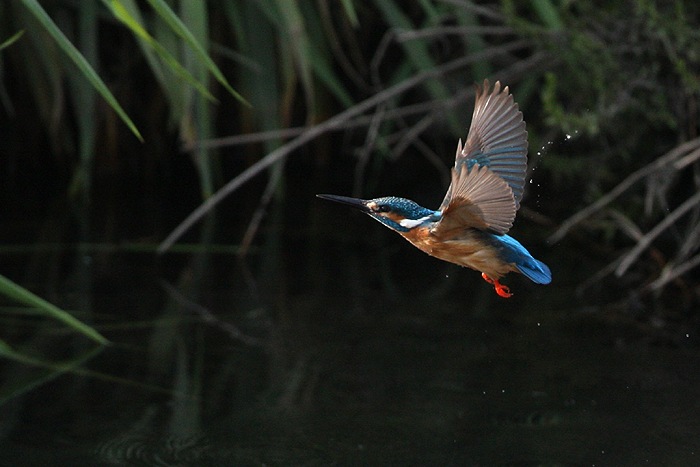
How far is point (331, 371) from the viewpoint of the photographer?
8.87ft

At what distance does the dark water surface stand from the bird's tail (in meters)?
0.73

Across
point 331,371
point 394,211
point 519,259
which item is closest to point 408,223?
point 394,211

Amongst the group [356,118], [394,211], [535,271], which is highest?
[394,211]

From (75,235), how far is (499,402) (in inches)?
75.7

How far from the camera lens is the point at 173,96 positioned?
328cm

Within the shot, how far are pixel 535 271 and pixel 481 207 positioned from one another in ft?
0.68

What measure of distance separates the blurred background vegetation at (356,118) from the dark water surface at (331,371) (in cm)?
18

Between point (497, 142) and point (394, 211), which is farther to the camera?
point (497, 142)

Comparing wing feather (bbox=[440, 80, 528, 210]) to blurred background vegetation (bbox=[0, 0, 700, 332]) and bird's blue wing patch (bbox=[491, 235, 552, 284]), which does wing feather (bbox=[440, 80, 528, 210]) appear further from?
blurred background vegetation (bbox=[0, 0, 700, 332])

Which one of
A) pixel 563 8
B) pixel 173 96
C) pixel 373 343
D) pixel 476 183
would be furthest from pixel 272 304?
pixel 476 183

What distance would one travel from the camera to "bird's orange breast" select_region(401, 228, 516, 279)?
4.85 feet

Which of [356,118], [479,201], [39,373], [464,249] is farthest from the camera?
[356,118]

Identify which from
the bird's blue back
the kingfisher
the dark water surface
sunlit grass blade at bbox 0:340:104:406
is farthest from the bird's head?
sunlit grass blade at bbox 0:340:104:406

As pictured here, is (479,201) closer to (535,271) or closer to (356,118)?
(535,271)
